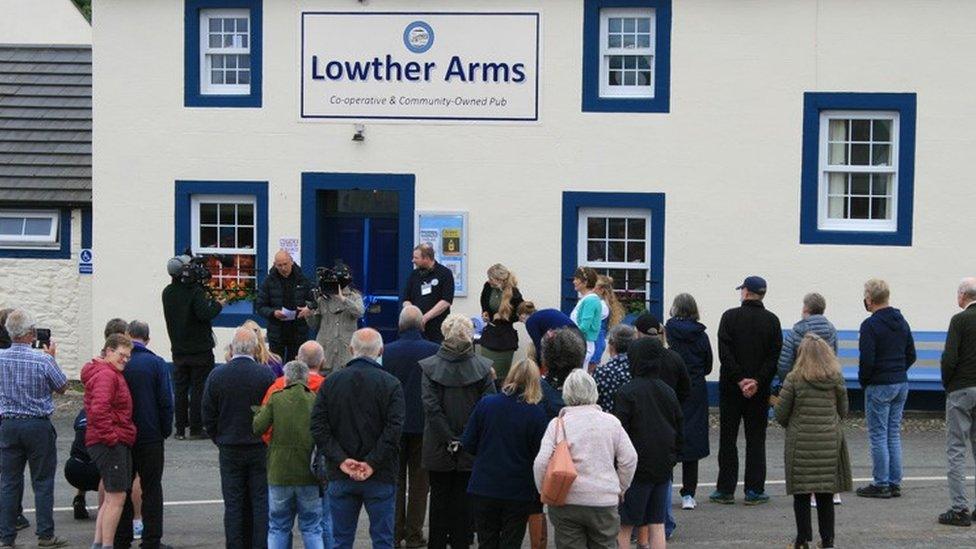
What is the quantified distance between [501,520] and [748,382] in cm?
408

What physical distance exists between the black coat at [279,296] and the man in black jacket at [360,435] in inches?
307

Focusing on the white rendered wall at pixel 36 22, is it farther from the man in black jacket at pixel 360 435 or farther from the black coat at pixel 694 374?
the man in black jacket at pixel 360 435

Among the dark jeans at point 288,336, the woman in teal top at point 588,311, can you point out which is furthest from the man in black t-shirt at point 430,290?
the woman in teal top at point 588,311

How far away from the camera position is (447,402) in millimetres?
11383

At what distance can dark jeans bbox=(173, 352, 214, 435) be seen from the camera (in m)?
17.9

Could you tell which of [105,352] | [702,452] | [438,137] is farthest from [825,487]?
[438,137]

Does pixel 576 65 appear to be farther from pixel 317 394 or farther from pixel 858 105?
pixel 317 394

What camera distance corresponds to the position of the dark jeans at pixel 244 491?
1151 cm

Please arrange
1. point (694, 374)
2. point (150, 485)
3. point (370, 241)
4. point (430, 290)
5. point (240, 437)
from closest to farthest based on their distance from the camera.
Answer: point (240, 437) → point (150, 485) → point (694, 374) → point (430, 290) → point (370, 241)

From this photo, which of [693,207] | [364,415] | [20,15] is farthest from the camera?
[20,15]

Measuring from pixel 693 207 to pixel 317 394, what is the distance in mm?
10102

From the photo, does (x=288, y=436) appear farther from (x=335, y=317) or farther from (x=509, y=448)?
(x=335, y=317)

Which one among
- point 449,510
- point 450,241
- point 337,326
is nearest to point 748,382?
point 449,510

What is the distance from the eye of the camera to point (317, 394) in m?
10.9
